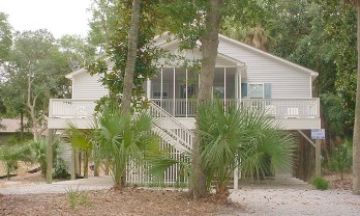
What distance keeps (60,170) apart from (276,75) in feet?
39.9

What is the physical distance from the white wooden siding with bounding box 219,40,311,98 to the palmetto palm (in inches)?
558

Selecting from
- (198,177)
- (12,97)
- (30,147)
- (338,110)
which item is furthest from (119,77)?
(12,97)

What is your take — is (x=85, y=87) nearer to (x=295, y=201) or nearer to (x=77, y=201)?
(x=295, y=201)

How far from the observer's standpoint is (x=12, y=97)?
5022cm

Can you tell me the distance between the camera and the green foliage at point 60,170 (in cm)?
2836

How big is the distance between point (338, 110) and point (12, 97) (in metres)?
31.3

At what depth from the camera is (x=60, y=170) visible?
28484mm

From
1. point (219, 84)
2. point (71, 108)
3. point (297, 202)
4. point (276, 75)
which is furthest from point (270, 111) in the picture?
point (71, 108)

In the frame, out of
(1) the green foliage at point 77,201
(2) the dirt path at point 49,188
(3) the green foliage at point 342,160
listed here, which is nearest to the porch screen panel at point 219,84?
(3) the green foliage at point 342,160

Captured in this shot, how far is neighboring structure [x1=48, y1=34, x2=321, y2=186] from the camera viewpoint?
71.7ft

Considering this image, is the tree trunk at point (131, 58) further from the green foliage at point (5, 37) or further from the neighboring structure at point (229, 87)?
the green foliage at point (5, 37)

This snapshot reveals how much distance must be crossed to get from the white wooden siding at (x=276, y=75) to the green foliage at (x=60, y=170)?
10361mm

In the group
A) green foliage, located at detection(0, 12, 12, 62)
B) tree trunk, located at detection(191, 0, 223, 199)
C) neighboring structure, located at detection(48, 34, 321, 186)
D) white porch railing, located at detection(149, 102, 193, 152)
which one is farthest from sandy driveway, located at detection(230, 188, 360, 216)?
green foliage, located at detection(0, 12, 12, 62)

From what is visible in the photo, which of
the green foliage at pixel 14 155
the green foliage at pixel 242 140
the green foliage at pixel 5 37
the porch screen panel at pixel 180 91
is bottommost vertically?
the green foliage at pixel 14 155
